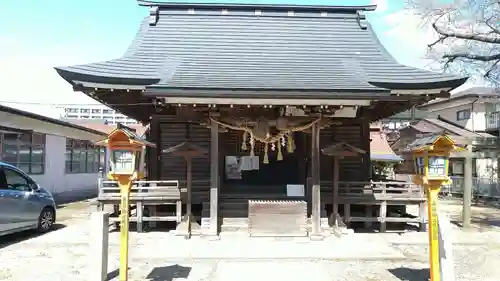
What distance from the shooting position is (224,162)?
41.3 feet

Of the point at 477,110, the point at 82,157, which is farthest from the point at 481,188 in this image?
the point at 82,157

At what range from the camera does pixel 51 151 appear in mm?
20469

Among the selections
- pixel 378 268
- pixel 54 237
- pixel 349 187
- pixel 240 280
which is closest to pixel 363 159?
pixel 349 187

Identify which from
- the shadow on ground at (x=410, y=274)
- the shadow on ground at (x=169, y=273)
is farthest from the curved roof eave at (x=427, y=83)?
the shadow on ground at (x=169, y=273)

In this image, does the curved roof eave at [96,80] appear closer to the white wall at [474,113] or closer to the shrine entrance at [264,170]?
the shrine entrance at [264,170]

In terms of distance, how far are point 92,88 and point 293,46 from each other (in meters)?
5.86

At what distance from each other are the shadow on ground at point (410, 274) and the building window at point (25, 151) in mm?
14772

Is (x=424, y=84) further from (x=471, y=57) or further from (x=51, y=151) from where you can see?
(x=51, y=151)

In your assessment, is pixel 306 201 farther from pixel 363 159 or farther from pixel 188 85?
pixel 188 85

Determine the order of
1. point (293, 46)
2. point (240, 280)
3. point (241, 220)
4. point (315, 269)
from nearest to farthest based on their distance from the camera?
1. point (240, 280)
2. point (315, 269)
3. point (241, 220)
4. point (293, 46)

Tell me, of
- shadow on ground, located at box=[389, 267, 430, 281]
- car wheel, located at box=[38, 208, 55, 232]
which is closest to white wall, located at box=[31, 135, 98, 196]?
car wheel, located at box=[38, 208, 55, 232]

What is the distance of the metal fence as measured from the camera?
2084 centimetres

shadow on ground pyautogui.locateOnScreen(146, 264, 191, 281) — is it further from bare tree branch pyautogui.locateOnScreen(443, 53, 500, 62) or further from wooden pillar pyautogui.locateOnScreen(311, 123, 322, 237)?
bare tree branch pyautogui.locateOnScreen(443, 53, 500, 62)

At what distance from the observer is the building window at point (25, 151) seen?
16.7 m
